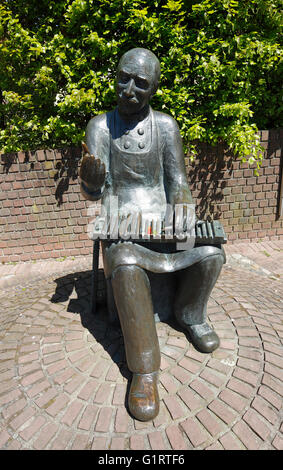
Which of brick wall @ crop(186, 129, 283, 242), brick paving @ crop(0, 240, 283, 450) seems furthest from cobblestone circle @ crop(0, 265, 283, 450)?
brick wall @ crop(186, 129, 283, 242)

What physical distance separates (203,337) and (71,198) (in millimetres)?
3749

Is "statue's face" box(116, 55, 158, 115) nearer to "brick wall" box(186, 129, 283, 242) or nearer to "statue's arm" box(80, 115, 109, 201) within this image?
"statue's arm" box(80, 115, 109, 201)

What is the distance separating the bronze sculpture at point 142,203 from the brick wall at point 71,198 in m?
2.70

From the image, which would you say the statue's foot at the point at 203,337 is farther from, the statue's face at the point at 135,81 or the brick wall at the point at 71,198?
the brick wall at the point at 71,198

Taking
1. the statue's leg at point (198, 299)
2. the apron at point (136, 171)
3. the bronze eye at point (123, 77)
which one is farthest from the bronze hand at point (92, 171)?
the statue's leg at point (198, 299)

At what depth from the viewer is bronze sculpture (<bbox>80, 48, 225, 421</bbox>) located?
81.1 inches

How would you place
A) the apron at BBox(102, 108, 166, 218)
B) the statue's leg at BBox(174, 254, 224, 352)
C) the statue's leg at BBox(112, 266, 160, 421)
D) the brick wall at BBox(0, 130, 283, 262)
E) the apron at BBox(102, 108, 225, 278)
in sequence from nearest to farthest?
the statue's leg at BBox(112, 266, 160, 421) < the statue's leg at BBox(174, 254, 224, 352) < the apron at BBox(102, 108, 225, 278) < the apron at BBox(102, 108, 166, 218) < the brick wall at BBox(0, 130, 283, 262)

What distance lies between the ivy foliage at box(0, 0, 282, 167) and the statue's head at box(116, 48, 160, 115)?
2.54 metres

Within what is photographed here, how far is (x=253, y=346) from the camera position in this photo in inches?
95.6

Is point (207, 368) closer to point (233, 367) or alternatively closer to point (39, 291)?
point (233, 367)

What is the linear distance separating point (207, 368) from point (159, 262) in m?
0.89

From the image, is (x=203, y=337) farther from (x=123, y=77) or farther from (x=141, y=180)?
(x=123, y=77)

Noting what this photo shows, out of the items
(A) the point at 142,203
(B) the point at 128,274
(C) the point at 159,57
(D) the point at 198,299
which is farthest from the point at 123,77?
(C) the point at 159,57
